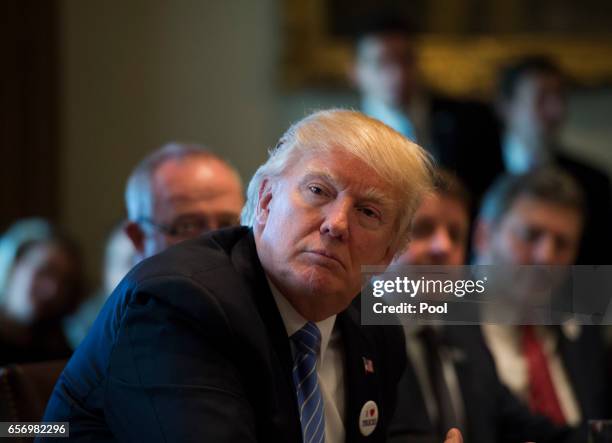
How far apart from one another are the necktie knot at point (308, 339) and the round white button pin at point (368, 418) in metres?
0.16

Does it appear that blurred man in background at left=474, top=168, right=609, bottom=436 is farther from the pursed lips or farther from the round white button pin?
the pursed lips

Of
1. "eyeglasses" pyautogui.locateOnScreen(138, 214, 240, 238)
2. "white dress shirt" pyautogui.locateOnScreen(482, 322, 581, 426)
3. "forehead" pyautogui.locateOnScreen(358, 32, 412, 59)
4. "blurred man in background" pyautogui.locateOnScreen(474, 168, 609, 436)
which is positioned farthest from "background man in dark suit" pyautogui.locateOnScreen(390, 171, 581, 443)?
"forehead" pyautogui.locateOnScreen(358, 32, 412, 59)

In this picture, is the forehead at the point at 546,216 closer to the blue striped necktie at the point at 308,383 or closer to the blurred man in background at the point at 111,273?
the blurred man in background at the point at 111,273

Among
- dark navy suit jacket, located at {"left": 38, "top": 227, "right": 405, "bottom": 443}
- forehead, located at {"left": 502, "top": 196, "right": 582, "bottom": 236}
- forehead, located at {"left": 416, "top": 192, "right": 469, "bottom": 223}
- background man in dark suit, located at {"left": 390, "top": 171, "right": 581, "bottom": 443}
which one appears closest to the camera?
dark navy suit jacket, located at {"left": 38, "top": 227, "right": 405, "bottom": 443}

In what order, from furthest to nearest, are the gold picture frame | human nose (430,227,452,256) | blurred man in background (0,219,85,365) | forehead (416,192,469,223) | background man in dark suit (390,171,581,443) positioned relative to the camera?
the gold picture frame → blurred man in background (0,219,85,365) → forehead (416,192,469,223) → human nose (430,227,452,256) → background man in dark suit (390,171,581,443)

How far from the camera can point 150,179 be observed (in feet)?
10.3

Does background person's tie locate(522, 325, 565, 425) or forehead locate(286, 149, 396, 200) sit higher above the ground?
forehead locate(286, 149, 396, 200)

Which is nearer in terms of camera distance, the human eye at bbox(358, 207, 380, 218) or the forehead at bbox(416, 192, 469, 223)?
the human eye at bbox(358, 207, 380, 218)

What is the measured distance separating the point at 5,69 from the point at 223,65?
140 cm

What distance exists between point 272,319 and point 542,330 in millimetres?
1598

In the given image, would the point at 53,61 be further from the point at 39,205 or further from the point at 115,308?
the point at 115,308

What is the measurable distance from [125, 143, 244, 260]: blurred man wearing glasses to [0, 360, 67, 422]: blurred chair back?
712 millimetres

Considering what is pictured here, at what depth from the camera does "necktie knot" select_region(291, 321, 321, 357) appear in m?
2.12

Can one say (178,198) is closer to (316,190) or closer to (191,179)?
(191,179)
